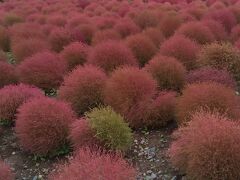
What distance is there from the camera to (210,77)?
736 centimetres

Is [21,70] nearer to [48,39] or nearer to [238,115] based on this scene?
[48,39]

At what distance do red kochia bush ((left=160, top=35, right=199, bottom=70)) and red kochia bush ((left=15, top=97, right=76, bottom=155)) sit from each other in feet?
10.8

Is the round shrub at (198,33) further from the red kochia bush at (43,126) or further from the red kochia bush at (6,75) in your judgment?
the red kochia bush at (43,126)

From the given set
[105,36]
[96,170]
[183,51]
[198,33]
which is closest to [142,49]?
[183,51]

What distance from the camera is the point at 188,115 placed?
6.29 metres

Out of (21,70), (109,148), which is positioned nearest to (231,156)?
(109,148)

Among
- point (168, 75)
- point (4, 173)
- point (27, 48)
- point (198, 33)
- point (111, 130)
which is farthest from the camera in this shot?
point (27, 48)

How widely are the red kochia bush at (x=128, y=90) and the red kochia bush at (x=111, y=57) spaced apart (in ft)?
Result: 4.94

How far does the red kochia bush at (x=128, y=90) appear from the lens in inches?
277

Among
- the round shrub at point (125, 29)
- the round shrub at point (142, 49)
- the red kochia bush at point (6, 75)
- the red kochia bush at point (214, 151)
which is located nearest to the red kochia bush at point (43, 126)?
the red kochia bush at point (214, 151)

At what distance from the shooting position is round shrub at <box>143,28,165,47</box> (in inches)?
424

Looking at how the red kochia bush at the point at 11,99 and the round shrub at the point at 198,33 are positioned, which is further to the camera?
the round shrub at the point at 198,33

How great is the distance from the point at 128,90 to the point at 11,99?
2243 mm

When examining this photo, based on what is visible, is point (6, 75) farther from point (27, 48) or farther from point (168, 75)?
point (168, 75)
